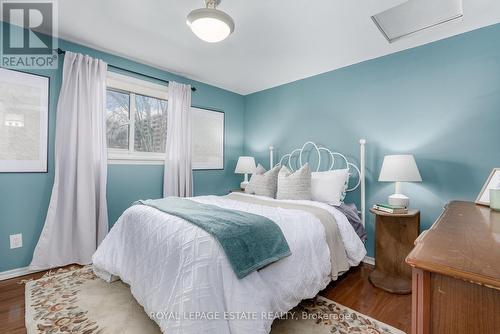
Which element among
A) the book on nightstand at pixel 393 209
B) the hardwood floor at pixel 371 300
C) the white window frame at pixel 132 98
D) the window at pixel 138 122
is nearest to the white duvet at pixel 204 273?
the hardwood floor at pixel 371 300

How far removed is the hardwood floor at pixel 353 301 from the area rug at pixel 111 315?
68 millimetres

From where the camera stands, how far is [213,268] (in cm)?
127

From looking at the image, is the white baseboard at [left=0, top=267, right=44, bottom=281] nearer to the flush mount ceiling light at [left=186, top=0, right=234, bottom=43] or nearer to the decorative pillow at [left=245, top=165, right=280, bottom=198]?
the decorative pillow at [left=245, top=165, right=280, bottom=198]

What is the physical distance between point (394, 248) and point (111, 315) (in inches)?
99.1

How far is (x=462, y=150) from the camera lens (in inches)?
88.7

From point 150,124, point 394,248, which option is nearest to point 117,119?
point 150,124

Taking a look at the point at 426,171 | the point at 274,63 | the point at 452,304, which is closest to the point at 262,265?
the point at 452,304

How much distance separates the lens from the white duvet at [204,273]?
1227mm

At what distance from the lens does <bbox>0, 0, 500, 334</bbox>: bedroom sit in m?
1.46

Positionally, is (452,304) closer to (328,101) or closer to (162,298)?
(162,298)

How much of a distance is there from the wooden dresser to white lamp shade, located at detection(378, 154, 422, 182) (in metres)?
1.41

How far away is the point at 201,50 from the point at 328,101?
5.90 ft

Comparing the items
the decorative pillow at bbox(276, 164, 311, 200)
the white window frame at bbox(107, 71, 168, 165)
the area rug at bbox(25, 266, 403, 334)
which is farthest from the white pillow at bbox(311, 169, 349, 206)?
the white window frame at bbox(107, 71, 168, 165)

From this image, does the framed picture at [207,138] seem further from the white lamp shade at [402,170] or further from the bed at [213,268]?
the white lamp shade at [402,170]
